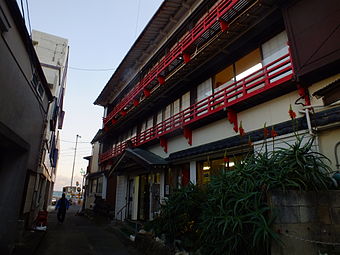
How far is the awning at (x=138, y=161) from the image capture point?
10683 mm

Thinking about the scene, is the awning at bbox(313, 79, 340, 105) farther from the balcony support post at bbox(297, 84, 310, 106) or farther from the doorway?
the doorway

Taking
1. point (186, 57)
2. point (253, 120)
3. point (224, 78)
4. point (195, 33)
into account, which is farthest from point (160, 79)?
point (253, 120)

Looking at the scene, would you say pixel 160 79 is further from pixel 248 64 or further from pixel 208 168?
pixel 208 168

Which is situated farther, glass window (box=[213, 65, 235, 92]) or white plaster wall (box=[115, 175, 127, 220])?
white plaster wall (box=[115, 175, 127, 220])

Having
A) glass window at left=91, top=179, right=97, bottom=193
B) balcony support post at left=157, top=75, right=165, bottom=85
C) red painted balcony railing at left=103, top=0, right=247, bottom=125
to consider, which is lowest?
glass window at left=91, top=179, right=97, bottom=193

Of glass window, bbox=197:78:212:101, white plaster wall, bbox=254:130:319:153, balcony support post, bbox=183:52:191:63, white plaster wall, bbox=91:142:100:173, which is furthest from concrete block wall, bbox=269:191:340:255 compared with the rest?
white plaster wall, bbox=91:142:100:173

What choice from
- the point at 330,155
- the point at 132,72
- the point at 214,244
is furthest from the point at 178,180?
the point at 132,72

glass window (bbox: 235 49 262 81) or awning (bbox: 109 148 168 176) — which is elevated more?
glass window (bbox: 235 49 262 81)

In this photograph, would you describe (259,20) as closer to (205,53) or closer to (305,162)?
(205,53)

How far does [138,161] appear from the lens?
11211 millimetres

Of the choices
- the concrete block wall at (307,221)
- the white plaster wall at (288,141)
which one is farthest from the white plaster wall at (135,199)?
the concrete block wall at (307,221)

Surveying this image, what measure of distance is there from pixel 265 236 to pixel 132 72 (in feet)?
57.9

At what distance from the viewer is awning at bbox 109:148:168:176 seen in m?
10.7

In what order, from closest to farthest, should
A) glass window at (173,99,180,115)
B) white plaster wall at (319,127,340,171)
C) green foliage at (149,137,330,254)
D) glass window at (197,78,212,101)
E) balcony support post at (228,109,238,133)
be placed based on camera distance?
green foliage at (149,137,330,254) < white plaster wall at (319,127,340,171) < balcony support post at (228,109,238,133) < glass window at (197,78,212,101) < glass window at (173,99,180,115)
